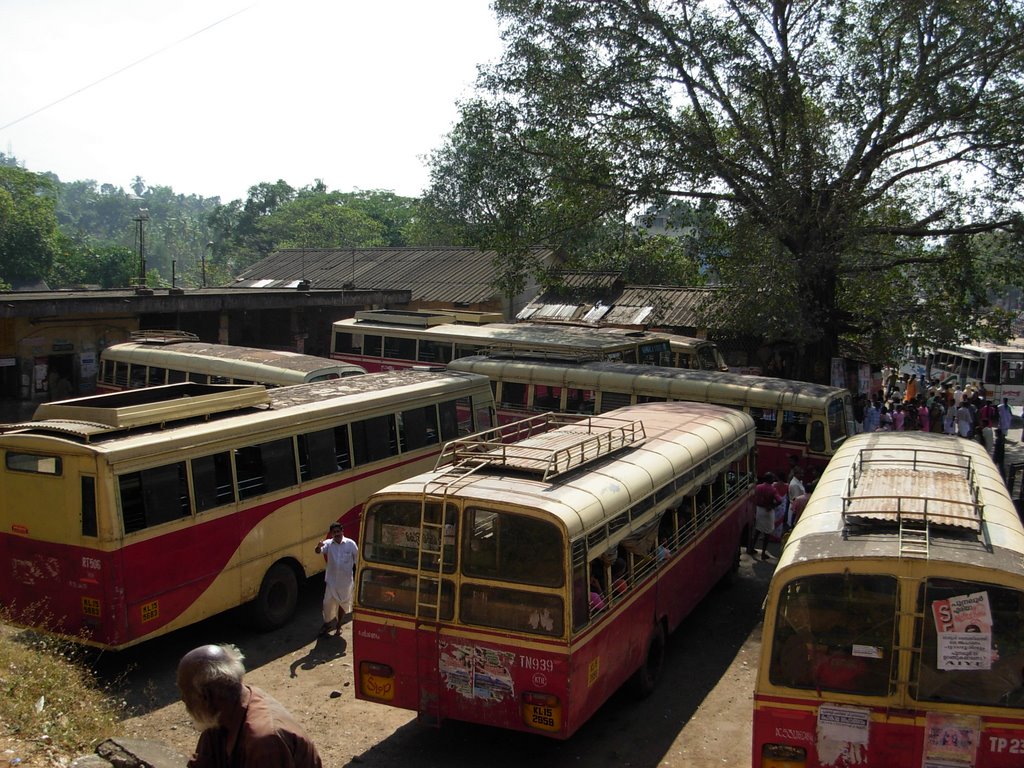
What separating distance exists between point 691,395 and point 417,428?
567 centimetres

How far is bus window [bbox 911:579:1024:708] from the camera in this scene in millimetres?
5863

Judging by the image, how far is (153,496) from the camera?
9.56 metres

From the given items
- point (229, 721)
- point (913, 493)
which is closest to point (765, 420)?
point (913, 493)

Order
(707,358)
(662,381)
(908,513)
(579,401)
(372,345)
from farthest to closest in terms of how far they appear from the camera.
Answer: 1. (372,345)
2. (707,358)
3. (579,401)
4. (662,381)
5. (908,513)

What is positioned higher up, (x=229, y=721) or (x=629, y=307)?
(x=629, y=307)

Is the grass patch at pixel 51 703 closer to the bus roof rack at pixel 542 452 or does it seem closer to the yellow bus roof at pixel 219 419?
the yellow bus roof at pixel 219 419

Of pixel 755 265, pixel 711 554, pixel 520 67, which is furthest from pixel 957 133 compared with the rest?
pixel 711 554

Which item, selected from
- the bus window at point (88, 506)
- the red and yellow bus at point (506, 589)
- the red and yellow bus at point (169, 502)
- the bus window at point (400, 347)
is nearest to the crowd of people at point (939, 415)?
the bus window at point (400, 347)

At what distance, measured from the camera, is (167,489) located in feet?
31.9

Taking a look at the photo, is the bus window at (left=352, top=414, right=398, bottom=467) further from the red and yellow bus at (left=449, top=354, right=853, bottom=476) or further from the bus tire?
the bus tire

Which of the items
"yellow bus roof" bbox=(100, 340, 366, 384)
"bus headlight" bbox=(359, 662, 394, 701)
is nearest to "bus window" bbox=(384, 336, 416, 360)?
"yellow bus roof" bbox=(100, 340, 366, 384)

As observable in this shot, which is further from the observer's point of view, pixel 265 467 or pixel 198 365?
pixel 198 365

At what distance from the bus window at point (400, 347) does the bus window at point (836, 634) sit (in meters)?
19.2

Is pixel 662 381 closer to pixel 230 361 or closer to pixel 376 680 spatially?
pixel 230 361
